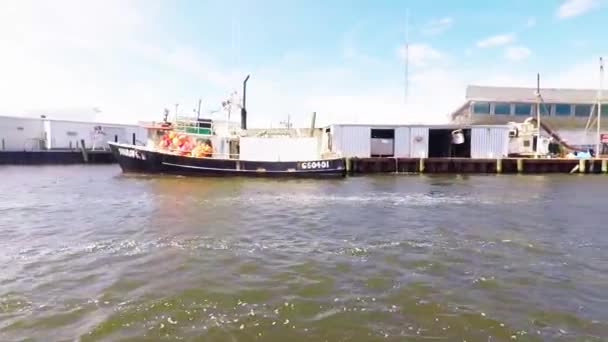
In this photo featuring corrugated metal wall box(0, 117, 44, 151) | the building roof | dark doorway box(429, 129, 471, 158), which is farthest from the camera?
the building roof

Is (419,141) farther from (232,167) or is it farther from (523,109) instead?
(523,109)

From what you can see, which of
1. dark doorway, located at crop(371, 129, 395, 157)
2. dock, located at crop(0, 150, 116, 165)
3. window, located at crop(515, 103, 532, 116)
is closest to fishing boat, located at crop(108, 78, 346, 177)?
Result: dark doorway, located at crop(371, 129, 395, 157)

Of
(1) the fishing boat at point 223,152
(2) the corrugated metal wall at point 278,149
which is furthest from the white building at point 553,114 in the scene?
(2) the corrugated metal wall at point 278,149

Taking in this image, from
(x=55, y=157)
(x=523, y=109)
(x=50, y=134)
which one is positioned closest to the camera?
(x=55, y=157)

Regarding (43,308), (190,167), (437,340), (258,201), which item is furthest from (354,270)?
(190,167)

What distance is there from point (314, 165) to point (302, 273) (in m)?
17.7

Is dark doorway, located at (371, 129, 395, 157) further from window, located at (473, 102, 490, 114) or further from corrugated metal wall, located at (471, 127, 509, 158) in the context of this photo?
window, located at (473, 102, 490, 114)

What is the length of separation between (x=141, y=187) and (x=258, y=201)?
23.6ft

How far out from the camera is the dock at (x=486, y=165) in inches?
1104

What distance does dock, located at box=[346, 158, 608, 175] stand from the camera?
28.0m

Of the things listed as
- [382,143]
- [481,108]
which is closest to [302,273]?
[382,143]

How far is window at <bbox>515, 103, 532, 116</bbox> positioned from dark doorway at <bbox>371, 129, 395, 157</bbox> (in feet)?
52.2

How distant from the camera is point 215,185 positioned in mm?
19281

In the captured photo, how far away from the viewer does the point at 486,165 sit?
28.3 m
